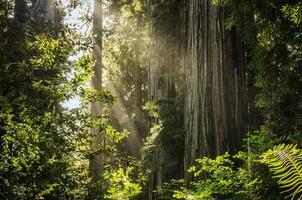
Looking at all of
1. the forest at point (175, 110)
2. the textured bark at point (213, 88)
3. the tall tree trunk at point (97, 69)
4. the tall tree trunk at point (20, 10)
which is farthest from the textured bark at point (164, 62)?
the tall tree trunk at point (20, 10)

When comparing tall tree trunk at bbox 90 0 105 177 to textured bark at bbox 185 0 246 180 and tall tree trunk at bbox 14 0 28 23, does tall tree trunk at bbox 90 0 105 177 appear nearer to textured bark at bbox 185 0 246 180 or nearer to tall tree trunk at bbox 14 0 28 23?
tall tree trunk at bbox 14 0 28 23

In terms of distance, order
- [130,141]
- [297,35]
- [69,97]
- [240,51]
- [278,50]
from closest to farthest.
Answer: [69,97], [297,35], [278,50], [240,51], [130,141]

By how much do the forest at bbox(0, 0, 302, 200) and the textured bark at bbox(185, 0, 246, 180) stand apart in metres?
0.02

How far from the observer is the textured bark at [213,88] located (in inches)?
238

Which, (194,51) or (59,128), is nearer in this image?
(59,128)

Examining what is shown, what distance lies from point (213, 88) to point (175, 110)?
2183 millimetres

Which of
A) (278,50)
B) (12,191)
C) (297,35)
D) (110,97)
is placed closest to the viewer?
(12,191)

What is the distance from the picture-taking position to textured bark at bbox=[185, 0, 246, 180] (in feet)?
19.8

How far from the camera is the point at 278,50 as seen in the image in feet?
16.0

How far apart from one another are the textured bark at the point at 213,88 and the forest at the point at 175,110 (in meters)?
0.02

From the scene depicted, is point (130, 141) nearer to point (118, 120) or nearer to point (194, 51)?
point (118, 120)

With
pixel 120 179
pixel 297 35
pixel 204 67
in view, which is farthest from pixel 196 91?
pixel 120 179

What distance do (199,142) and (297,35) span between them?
236 centimetres

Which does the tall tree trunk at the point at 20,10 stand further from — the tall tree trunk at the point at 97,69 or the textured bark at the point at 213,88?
the textured bark at the point at 213,88
